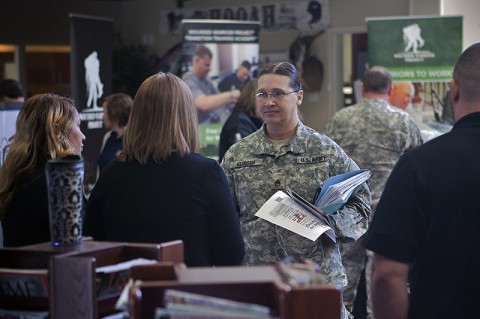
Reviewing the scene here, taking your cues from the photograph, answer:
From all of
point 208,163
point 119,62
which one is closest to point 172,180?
point 208,163

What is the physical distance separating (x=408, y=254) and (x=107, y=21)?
6.75m

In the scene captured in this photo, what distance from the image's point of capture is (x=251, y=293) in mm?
1581

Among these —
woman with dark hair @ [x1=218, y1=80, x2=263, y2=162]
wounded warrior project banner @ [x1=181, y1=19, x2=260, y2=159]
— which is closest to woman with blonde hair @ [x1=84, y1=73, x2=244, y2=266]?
woman with dark hair @ [x1=218, y1=80, x2=263, y2=162]

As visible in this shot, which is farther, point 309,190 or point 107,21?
point 107,21

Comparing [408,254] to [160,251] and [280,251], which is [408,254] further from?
[280,251]

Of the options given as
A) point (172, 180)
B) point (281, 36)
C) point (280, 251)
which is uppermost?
point (281, 36)

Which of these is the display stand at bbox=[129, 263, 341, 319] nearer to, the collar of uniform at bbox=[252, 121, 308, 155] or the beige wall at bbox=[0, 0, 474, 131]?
the collar of uniform at bbox=[252, 121, 308, 155]

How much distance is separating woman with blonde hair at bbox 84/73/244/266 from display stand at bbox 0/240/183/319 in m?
0.50

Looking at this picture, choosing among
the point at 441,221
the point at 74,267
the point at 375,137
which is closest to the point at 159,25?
the point at 375,137

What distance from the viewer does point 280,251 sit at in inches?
135

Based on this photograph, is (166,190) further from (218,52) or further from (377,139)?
(218,52)

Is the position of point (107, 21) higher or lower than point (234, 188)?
higher

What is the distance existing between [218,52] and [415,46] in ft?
5.98

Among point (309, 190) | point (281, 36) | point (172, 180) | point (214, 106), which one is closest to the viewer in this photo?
point (172, 180)
